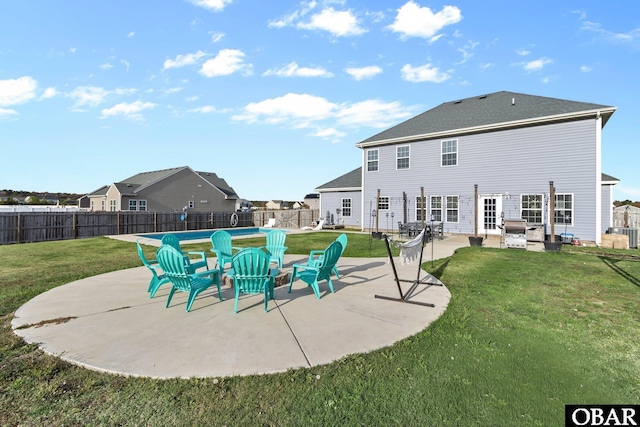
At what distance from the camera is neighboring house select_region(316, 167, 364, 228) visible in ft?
82.0

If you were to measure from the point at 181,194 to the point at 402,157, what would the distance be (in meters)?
25.1

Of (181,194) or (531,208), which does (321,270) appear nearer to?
(531,208)

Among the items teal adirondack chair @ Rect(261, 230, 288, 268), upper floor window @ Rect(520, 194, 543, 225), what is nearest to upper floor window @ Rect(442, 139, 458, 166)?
upper floor window @ Rect(520, 194, 543, 225)

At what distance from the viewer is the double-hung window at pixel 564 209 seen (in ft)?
48.3

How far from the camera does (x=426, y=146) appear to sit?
19609 mm

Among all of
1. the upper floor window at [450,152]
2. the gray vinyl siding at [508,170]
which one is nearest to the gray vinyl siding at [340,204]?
the gray vinyl siding at [508,170]

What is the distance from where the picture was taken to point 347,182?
26000 mm

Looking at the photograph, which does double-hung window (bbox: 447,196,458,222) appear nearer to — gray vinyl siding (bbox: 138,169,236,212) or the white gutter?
the white gutter

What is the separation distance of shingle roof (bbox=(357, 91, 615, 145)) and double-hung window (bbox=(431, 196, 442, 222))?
412cm

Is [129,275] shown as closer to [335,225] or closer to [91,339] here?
[91,339]

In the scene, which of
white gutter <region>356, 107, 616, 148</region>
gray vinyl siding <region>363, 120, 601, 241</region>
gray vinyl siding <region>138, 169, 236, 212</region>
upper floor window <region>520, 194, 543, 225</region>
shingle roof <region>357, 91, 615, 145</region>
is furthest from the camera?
gray vinyl siding <region>138, 169, 236, 212</region>

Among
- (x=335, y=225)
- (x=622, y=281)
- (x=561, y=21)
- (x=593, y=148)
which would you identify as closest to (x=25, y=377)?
(x=622, y=281)

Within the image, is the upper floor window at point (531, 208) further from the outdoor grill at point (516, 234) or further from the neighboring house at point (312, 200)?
the neighboring house at point (312, 200)

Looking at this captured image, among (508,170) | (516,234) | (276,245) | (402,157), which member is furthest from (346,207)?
(276,245)
